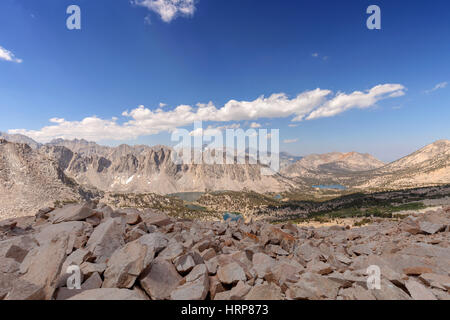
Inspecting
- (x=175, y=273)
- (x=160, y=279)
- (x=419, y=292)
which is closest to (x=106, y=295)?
(x=160, y=279)

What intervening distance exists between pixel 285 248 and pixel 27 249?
619 inches

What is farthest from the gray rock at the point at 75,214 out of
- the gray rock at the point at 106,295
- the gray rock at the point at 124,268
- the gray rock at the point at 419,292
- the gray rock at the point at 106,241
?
the gray rock at the point at 419,292

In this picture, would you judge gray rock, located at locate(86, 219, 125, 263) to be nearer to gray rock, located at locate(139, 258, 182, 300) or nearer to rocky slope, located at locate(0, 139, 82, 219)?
gray rock, located at locate(139, 258, 182, 300)

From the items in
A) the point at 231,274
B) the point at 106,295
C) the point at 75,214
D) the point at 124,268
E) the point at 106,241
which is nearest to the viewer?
the point at 106,295

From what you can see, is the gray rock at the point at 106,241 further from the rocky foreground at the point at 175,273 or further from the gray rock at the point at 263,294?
the gray rock at the point at 263,294

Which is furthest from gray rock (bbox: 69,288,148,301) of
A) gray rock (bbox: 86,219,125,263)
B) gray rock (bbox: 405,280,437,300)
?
gray rock (bbox: 405,280,437,300)

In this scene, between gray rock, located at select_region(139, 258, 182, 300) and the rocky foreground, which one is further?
gray rock, located at select_region(139, 258, 182, 300)

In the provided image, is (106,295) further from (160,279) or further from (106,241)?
(106,241)

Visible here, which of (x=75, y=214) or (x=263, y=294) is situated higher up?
(x=75, y=214)
